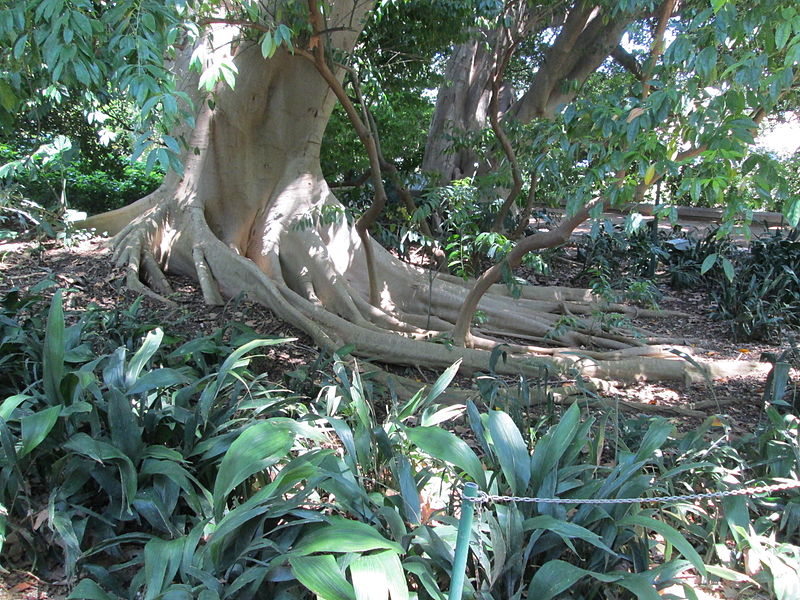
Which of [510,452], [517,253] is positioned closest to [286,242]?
[517,253]

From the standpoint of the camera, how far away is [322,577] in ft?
6.35

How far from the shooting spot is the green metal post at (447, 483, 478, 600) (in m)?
1.74

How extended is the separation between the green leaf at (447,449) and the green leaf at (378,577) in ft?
1.63

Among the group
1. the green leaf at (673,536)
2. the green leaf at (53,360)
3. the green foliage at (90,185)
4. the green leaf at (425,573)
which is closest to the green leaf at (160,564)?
the green leaf at (425,573)

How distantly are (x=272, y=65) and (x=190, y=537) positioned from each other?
4820 mm

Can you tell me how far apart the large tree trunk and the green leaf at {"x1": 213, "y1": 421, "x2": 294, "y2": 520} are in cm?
277

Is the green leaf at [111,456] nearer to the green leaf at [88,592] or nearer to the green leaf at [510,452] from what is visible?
the green leaf at [88,592]

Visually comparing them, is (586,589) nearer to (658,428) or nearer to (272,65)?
(658,428)

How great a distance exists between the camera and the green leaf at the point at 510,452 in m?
2.53

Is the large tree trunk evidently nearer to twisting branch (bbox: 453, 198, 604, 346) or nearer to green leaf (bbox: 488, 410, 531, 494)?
twisting branch (bbox: 453, 198, 604, 346)

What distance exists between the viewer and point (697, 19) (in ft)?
8.84

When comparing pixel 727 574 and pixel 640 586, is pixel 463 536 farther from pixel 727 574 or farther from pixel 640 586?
pixel 727 574

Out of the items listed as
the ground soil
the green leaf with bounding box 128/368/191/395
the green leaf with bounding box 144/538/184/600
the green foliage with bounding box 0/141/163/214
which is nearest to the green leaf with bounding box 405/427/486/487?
the green leaf with bounding box 144/538/184/600

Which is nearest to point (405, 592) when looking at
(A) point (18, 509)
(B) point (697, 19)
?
(A) point (18, 509)
